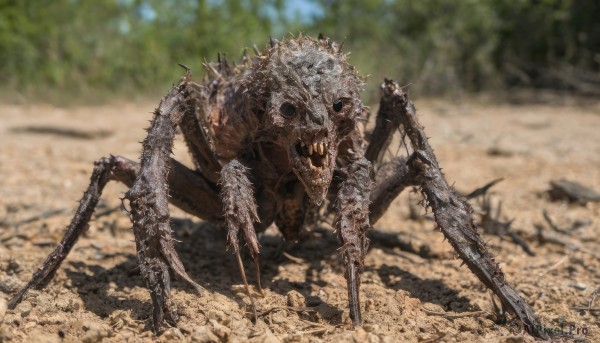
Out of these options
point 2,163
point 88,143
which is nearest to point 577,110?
point 88,143

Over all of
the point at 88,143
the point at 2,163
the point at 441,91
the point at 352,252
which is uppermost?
the point at 441,91

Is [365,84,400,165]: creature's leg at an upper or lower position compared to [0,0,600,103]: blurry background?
lower

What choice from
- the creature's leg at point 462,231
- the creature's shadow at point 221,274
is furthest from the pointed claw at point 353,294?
the creature's leg at point 462,231

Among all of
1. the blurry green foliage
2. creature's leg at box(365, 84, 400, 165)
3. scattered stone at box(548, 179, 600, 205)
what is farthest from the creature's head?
the blurry green foliage

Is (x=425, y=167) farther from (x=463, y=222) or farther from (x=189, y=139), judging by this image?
(x=189, y=139)

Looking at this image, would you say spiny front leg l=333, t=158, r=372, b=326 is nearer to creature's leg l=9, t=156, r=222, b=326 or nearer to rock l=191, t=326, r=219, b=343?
rock l=191, t=326, r=219, b=343

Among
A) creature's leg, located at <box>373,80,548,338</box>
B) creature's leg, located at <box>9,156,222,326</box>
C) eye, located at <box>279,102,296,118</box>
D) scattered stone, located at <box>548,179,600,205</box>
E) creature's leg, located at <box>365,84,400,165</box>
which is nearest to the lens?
eye, located at <box>279,102,296,118</box>
